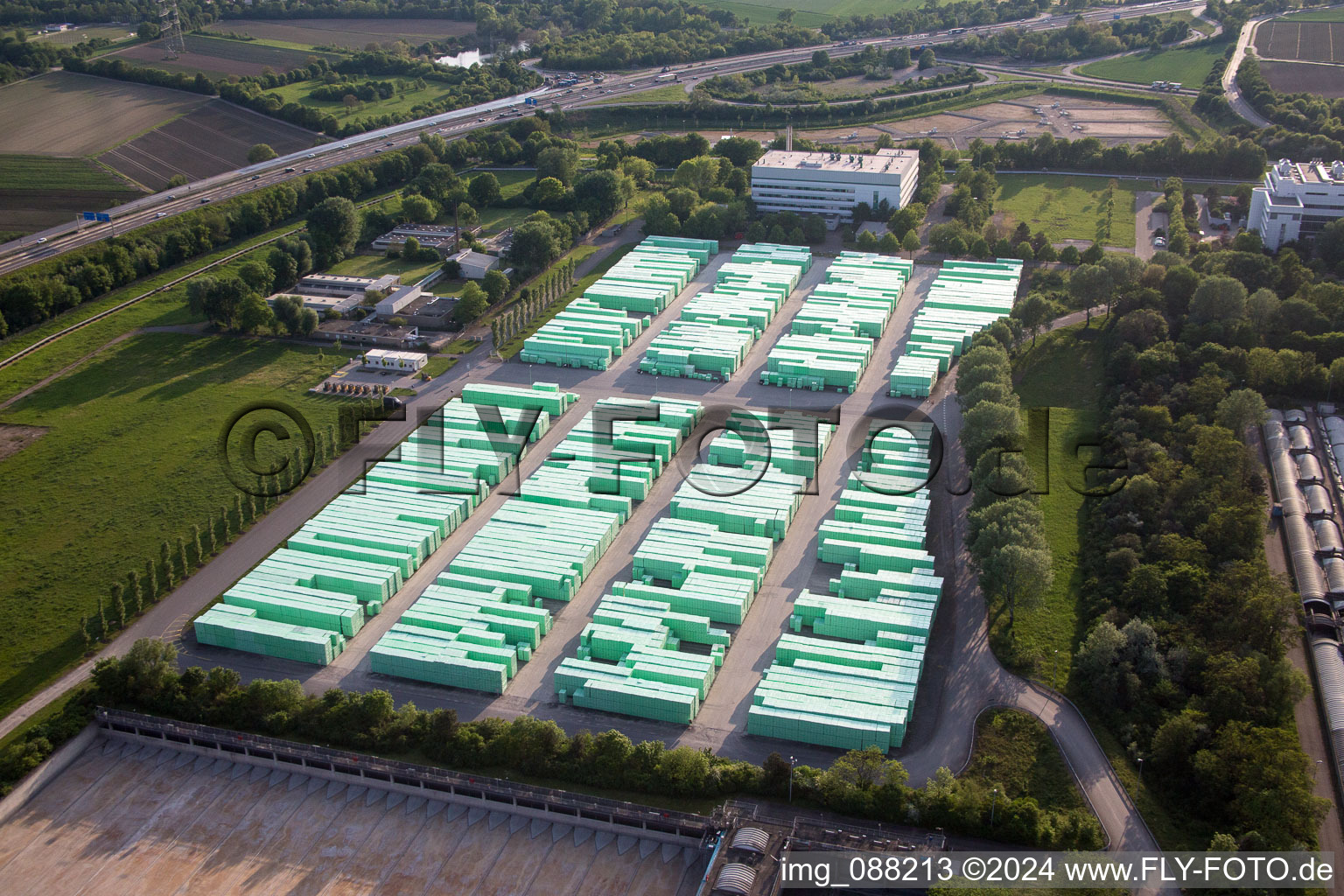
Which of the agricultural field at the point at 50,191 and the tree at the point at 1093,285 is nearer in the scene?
the tree at the point at 1093,285

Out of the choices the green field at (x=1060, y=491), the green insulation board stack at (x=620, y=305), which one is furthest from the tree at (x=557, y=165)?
the green field at (x=1060, y=491)

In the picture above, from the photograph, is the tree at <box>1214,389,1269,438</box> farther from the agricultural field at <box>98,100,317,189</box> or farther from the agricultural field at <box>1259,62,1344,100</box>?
the agricultural field at <box>98,100,317,189</box>

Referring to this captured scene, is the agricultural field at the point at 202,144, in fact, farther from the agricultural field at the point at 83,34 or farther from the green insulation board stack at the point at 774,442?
A: the green insulation board stack at the point at 774,442

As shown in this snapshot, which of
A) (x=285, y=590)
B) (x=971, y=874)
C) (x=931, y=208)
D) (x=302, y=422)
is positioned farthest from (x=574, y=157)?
(x=971, y=874)

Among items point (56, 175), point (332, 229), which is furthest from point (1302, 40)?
point (56, 175)

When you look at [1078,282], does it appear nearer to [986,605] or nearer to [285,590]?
[986,605]

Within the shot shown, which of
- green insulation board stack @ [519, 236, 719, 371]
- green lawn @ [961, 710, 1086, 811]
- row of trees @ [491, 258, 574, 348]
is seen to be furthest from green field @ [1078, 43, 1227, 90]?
green lawn @ [961, 710, 1086, 811]

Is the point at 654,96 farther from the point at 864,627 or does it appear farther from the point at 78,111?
the point at 864,627
